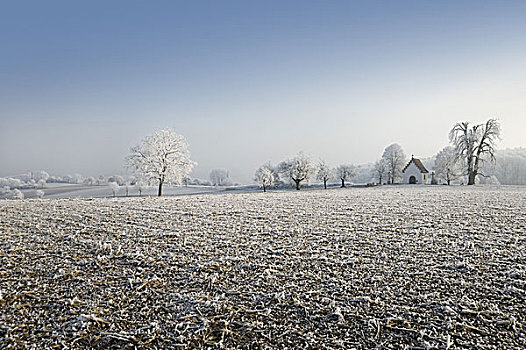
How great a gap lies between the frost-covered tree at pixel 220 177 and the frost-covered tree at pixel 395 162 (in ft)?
248

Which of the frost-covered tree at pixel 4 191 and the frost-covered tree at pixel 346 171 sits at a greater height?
the frost-covered tree at pixel 346 171

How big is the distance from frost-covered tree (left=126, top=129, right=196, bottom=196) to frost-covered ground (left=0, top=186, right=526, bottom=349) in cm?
2730

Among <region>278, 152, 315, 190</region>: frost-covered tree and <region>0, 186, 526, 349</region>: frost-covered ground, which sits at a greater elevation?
<region>278, 152, 315, 190</region>: frost-covered tree

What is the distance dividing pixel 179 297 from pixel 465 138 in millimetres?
58096

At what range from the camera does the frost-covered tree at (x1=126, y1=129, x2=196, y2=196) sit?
1480 inches

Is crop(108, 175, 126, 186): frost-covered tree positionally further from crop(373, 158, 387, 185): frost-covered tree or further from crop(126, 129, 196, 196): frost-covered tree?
crop(373, 158, 387, 185): frost-covered tree

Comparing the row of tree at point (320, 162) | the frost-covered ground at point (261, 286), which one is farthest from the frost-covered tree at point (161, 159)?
the frost-covered ground at point (261, 286)

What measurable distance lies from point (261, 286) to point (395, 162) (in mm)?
77524

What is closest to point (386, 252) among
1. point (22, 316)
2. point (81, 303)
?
point (81, 303)

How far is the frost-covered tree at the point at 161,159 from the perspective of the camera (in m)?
37.6

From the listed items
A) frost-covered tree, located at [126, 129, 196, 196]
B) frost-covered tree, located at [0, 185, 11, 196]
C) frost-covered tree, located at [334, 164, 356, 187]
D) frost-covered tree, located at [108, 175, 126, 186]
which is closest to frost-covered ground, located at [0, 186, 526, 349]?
frost-covered tree, located at [126, 129, 196, 196]

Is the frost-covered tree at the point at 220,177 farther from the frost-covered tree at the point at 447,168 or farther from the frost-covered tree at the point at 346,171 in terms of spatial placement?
the frost-covered tree at the point at 447,168

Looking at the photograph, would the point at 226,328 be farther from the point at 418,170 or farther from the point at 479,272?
the point at 418,170

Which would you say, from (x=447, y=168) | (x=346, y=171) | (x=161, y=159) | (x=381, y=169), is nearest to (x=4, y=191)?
(x=161, y=159)
